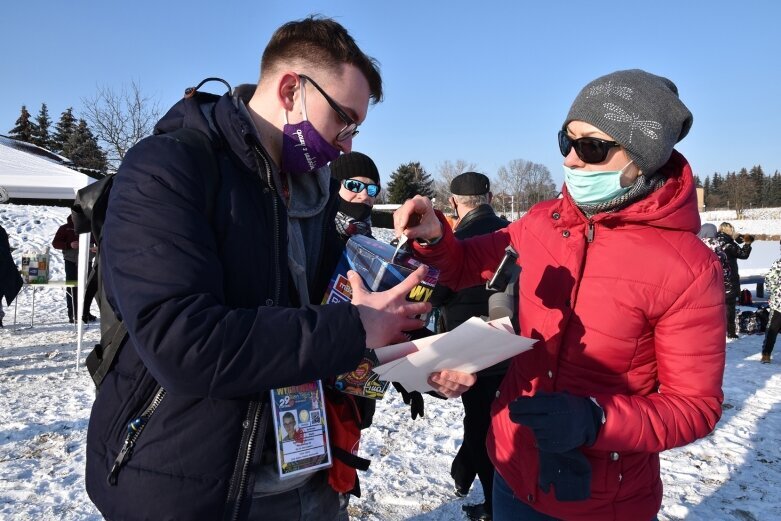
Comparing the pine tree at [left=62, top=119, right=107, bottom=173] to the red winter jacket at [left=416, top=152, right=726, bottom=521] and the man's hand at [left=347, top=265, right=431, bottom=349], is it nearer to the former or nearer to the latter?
the red winter jacket at [left=416, top=152, right=726, bottom=521]

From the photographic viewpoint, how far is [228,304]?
4.46 feet

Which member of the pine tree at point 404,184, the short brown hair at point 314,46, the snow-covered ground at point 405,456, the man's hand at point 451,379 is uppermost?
the pine tree at point 404,184

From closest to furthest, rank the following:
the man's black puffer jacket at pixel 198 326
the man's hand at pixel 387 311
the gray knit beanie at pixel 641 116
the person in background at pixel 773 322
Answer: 1. the man's black puffer jacket at pixel 198 326
2. the man's hand at pixel 387 311
3. the gray knit beanie at pixel 641 116
4. the person in background at pixel 773 322

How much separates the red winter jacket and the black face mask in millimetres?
2233

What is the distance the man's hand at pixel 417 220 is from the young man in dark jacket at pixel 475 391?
59.3 inches

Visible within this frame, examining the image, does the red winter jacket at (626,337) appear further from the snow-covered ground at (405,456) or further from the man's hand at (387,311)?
the snow-covered ground at (405,456)

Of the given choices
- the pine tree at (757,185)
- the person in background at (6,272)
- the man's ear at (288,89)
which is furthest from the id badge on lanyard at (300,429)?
the pine tree at (757,185)

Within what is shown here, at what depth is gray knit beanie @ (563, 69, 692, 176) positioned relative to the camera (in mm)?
1680

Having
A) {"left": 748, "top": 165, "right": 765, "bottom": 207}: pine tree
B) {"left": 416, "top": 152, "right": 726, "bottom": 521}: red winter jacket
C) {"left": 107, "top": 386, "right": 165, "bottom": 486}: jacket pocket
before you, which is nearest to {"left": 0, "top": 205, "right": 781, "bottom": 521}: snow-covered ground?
{"left": 416, "top": 152, "right": 726, "bottom": 521}: red winter jacket

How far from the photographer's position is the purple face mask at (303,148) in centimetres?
161

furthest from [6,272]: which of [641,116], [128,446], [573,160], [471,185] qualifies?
[641,116]

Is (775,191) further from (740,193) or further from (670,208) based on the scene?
(670,208)

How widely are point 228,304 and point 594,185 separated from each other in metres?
1.27

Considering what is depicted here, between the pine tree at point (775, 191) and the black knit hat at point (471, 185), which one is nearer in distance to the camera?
the black knit hat at point (471, 185)
